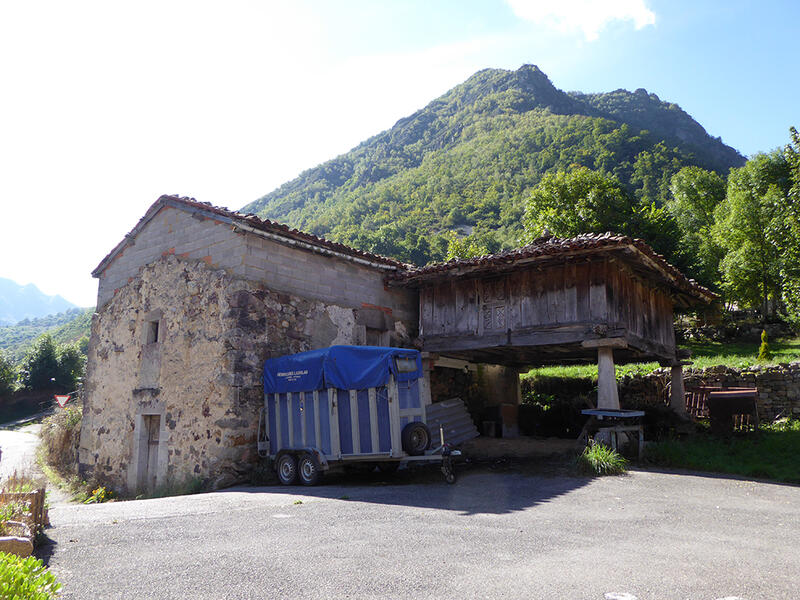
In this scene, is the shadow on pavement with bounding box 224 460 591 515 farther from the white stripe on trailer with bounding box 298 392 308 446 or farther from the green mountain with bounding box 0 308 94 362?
the green mountain with bounding box 0 308 94 362

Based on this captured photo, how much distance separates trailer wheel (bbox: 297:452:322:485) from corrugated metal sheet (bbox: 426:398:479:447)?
6.83ft

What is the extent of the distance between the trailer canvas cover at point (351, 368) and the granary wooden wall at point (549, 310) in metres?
3.41

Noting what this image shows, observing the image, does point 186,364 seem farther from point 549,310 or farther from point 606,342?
point 606,342

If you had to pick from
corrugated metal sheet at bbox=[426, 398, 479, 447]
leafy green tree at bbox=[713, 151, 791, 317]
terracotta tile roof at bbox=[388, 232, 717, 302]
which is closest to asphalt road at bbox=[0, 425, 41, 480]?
corrugated metal sheet at bbox=[426, 398, 479, 447]

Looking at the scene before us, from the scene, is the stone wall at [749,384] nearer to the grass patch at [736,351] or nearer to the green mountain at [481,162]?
the grass patch at [736,351]

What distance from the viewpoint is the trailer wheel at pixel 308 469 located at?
9.58m

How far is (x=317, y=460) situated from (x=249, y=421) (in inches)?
85.4

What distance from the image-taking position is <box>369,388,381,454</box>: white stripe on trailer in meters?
9.06

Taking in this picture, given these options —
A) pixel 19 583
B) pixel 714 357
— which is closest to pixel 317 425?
pixel 19 583

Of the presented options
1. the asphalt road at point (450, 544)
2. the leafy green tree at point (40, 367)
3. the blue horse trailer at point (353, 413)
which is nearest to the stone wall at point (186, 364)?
the blue horse trailer at point (353, 413)

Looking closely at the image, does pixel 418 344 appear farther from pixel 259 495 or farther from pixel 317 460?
pixel 259 495

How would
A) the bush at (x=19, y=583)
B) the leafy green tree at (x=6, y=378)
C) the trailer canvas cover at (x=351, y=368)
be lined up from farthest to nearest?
the leafy green tree at (x=6, y=378) < the trailer canvas cover at (x=351, y=368) < the bush at (x=19, y=583)

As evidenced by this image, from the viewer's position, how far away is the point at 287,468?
1006cm

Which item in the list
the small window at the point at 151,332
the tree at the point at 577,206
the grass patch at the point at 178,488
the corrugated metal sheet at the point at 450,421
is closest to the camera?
the corrugated metal sheet at the point at 450,421
